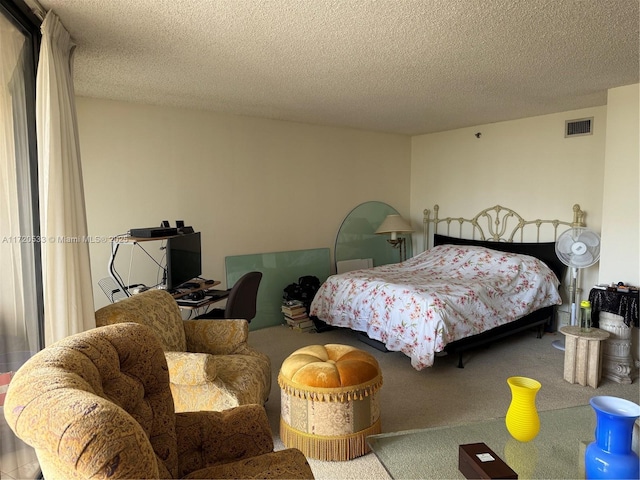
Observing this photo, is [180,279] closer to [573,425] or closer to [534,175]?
[573,425]

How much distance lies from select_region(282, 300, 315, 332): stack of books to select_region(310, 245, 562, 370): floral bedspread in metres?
0.36

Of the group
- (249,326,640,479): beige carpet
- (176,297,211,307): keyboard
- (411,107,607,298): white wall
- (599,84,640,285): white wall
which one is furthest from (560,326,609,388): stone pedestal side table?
(176,297,211,307): keyboard

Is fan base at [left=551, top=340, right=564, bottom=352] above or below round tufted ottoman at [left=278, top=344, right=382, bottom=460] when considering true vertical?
below

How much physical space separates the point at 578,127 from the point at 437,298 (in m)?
2.47

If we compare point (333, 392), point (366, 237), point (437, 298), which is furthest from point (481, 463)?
point (366, 237)

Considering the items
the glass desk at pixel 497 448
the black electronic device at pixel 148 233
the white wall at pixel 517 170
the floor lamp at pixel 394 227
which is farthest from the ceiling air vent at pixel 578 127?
the black electronic device at pixel 148 233

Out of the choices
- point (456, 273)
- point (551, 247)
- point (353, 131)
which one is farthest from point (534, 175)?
point (353, 131)

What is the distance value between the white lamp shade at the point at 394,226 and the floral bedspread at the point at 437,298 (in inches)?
27.4

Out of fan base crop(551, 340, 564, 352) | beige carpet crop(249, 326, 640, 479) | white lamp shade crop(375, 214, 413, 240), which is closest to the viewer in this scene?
beige carpet crop(249, 326, 640, 479)

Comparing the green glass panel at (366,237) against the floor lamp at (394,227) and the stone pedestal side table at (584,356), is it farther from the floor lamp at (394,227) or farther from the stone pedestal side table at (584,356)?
the stone pedestal side table at (584,356)

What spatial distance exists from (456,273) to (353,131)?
2224mm

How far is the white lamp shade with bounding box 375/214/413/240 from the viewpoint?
544cm

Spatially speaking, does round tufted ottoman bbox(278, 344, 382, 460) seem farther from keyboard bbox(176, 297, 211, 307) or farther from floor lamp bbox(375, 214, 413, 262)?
floor lamp bbox(375, 214, 413, 262)

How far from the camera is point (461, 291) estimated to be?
3.63 m
